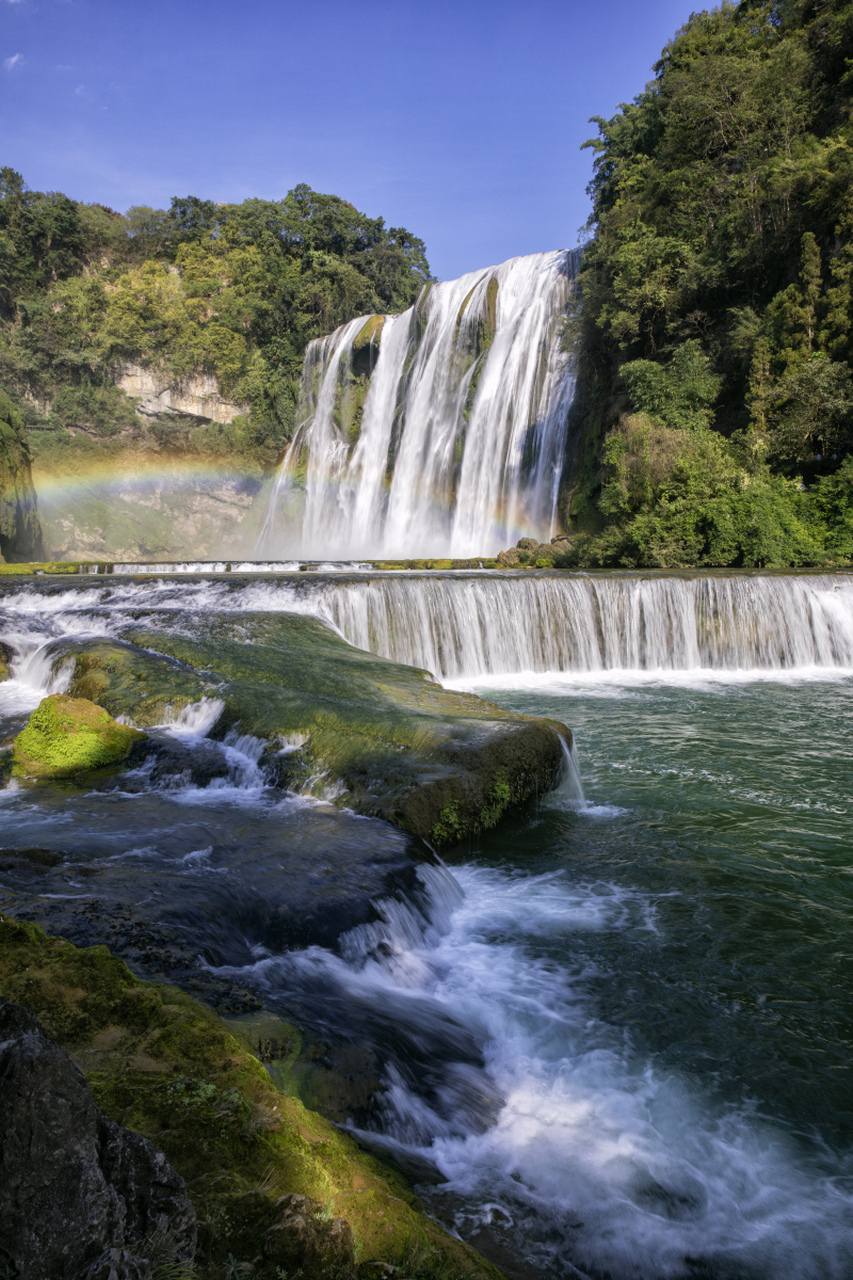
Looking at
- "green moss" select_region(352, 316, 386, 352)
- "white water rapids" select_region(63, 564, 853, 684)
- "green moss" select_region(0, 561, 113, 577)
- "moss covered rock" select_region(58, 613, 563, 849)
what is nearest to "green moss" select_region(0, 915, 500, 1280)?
"moss covered rock" select_region(58, 613, 563, 849)

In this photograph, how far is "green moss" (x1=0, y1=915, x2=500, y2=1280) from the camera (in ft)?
5.69

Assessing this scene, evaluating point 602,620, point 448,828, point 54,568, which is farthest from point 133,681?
point 54,568

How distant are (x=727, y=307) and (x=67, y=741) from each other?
2340 cm

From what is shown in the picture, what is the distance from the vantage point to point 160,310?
1736 inches

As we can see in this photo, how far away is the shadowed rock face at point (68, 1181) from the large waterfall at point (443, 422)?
1027 inches

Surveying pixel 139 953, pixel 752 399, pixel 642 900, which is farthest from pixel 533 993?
pixel 752 399

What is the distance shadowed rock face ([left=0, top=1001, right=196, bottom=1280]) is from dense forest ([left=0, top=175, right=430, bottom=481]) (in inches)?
1785

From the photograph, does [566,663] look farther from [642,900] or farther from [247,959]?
[247,959]

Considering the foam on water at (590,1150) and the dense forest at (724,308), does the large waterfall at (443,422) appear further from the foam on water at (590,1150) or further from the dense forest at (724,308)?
the foam on water at (590,1150)

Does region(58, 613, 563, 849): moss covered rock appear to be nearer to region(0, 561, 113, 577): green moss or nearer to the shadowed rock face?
the shadowed rock face

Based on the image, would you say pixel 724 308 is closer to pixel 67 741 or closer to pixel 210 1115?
pixel 67 741

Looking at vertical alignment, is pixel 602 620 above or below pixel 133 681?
above

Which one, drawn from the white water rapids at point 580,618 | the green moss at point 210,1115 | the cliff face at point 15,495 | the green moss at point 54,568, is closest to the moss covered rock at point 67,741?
the green moss at point 210,1115

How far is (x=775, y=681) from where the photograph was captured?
1312 centimetres
